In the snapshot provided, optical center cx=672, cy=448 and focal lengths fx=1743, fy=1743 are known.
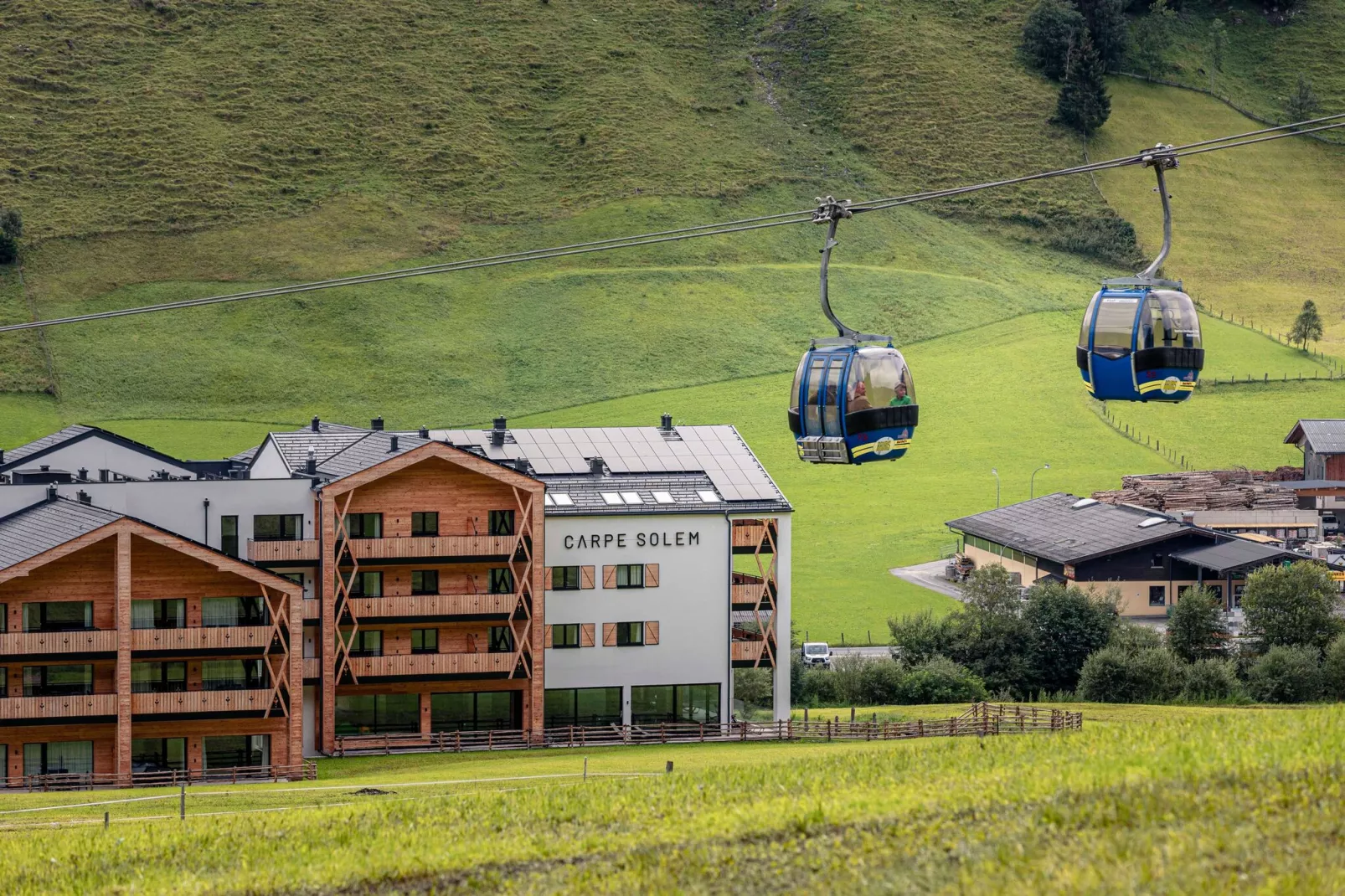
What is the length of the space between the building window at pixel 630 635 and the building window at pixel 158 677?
52.4ft

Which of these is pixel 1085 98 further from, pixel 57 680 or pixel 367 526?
pixel 57 680

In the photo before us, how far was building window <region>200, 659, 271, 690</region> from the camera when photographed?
5669 centimetres

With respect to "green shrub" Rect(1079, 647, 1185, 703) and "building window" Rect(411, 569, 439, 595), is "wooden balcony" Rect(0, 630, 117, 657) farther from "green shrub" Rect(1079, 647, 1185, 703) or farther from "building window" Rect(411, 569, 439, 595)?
"green shrub" Rect(1079, 647, 1185, 703)

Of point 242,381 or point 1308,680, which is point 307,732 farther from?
point 242,381

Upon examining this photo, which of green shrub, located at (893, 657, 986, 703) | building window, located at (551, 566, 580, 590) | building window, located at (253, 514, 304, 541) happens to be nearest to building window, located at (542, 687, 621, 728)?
building window, located at (551, 566, 580, 590)

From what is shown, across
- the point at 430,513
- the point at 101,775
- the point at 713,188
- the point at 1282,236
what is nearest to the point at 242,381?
the point at 713,188

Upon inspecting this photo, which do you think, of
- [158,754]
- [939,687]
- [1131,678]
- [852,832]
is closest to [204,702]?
[158,754]

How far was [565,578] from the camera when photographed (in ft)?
211

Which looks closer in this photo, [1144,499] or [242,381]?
[1144,499]

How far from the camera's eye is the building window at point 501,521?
6259cm

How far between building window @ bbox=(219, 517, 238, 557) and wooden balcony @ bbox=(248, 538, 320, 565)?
564 millimetres

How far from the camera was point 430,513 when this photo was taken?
62.1 m

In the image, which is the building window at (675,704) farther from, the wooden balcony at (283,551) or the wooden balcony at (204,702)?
the wooden balcony at (204,702)

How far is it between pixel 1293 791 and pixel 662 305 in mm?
128081
